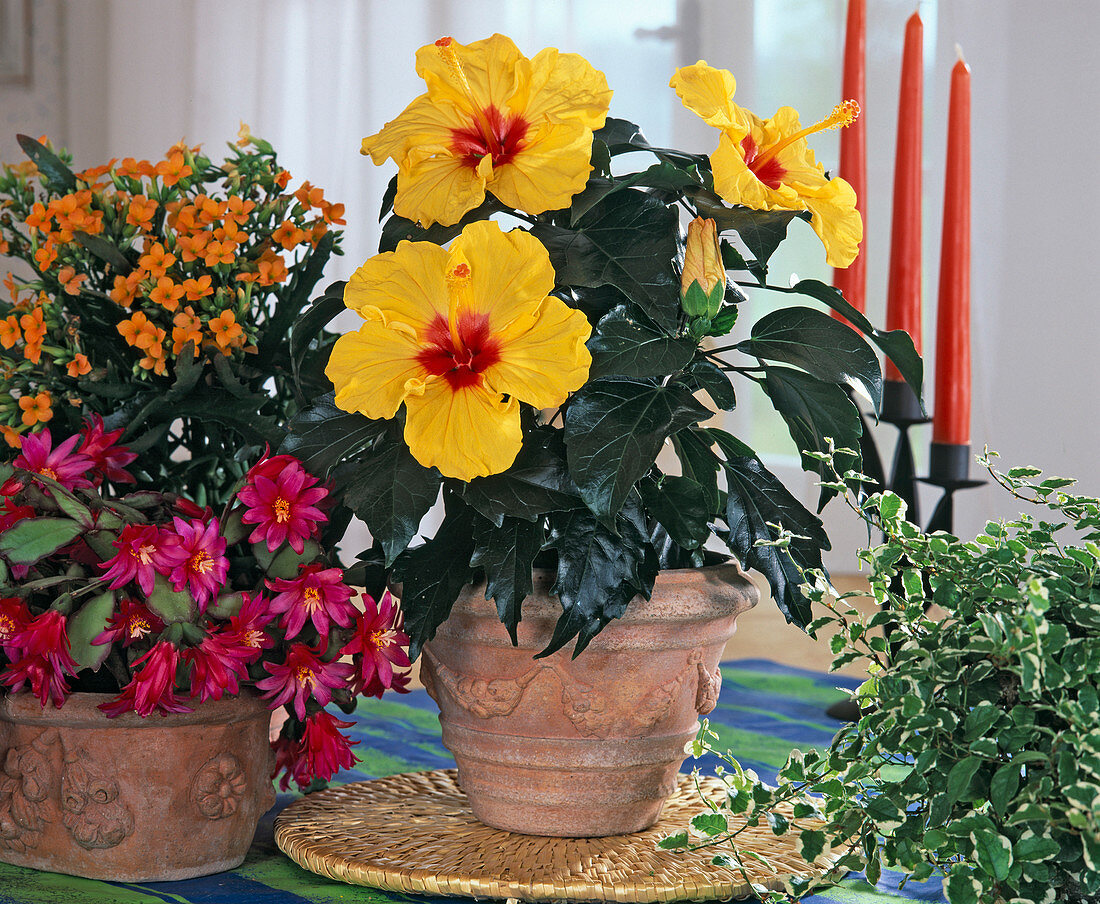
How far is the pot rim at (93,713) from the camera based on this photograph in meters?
0.58

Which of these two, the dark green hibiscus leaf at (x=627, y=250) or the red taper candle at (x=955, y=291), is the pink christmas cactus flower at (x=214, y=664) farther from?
the red taper candle at (x=955, y=291)

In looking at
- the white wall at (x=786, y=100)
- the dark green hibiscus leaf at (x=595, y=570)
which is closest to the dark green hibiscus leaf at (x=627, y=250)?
the dark green hibiscus leaf at (x=595, y=570)

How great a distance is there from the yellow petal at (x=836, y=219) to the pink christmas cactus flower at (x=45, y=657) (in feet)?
1.38

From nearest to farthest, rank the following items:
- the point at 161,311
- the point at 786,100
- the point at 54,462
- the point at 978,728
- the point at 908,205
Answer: the point at 978,728 → the point at 54,462 → the point at 161,311 → the point at 908,205 → the point at 786,100

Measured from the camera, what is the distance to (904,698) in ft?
1.41

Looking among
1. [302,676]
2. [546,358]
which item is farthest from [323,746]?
[546,358]

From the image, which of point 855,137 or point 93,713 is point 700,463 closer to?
point 93,713

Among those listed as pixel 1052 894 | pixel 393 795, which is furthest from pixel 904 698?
pixel 393 795

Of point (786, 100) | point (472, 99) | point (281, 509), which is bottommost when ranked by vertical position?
point (281, 509)

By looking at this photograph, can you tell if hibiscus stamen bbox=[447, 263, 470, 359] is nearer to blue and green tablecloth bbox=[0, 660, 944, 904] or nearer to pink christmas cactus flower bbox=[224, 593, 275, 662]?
pink christmas cactus flower bbox=[224, 593, 275, 662]

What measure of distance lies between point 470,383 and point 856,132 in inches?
19.9

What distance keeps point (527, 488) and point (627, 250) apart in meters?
0.12

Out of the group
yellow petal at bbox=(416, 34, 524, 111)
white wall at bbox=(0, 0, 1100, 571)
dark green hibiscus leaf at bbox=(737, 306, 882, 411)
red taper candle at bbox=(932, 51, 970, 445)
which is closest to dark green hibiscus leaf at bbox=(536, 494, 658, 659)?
dark green hibiscus leaf at bbox=(737, 306, 882, 411)

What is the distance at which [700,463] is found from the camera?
581mm
